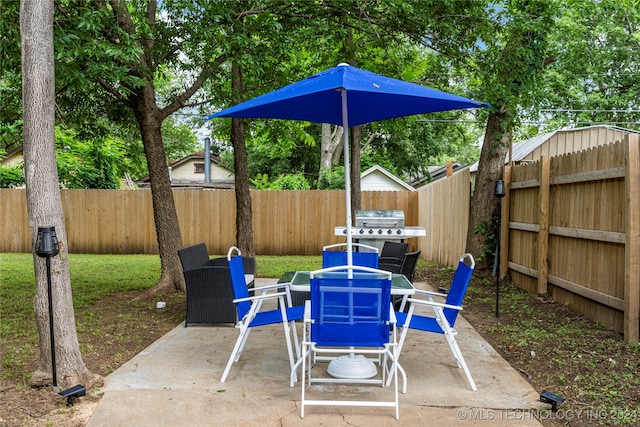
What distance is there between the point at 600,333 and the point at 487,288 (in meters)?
2.87

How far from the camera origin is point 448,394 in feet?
11.7

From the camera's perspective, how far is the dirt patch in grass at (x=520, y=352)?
3.25 meters

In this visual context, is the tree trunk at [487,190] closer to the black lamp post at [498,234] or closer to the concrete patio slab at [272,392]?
the black lamp post at [498,234]

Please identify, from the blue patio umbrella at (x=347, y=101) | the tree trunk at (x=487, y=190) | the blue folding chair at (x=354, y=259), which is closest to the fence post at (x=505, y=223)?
the tree trunk at (x=487, y=190)

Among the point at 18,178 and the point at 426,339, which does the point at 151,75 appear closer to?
the point at 426,339

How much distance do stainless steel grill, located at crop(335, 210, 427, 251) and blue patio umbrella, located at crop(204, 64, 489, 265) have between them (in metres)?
3.96

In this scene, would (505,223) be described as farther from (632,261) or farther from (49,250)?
(49,250)

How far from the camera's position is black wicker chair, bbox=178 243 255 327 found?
5336 mm

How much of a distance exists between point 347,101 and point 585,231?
285cm

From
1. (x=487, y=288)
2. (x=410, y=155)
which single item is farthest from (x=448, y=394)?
(x=410, y=155)

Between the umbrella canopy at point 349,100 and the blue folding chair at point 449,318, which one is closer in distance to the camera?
the umbrella canopy at point 349,100

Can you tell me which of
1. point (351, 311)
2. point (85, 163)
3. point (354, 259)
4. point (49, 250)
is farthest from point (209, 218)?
point (351, 311)

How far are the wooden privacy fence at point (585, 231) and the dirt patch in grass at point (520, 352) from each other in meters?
0.26

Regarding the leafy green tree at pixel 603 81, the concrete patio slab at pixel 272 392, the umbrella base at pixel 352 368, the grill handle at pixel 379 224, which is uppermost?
the leafy green tree at pixel 603 81
